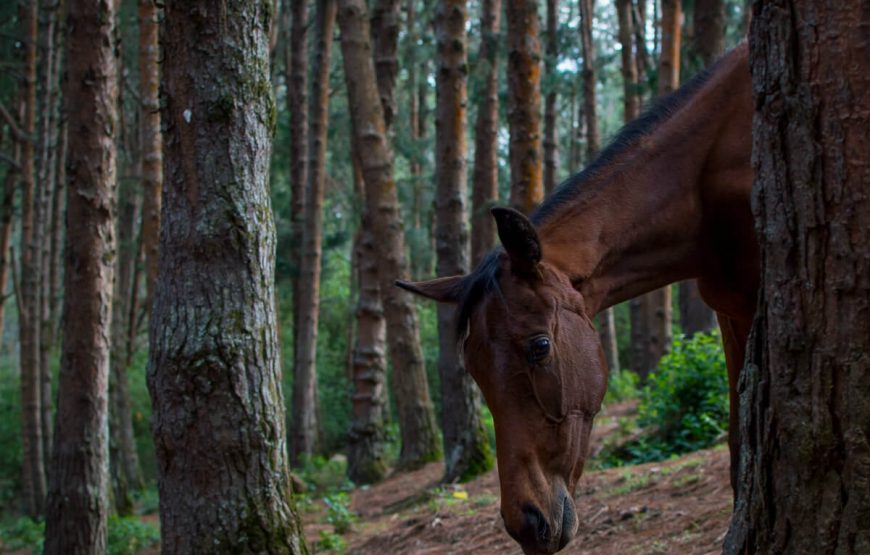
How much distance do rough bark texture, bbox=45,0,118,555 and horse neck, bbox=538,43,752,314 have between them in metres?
4.99

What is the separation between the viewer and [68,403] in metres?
7.93

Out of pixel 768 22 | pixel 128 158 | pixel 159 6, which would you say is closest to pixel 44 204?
pixel 128 158

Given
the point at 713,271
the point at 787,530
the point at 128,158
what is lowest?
the point at 787,530

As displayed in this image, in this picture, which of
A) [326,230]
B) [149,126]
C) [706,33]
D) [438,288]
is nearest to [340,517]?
[438,288]

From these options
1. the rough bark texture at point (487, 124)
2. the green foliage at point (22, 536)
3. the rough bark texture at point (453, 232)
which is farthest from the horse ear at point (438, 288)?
the green foliage at point (22, 536)

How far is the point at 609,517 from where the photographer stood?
6547 mm

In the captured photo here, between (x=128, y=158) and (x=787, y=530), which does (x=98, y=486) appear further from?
(x=128, y=158)

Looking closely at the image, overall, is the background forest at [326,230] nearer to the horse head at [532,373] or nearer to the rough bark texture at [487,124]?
the rough bark texture at [487,124]

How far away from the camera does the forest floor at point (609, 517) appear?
19.0 feet

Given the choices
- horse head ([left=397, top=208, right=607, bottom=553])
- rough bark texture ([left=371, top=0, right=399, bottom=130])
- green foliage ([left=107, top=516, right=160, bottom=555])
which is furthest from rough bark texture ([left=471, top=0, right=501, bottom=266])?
horse head ([left=397, top=208, right=607, bottom=553])

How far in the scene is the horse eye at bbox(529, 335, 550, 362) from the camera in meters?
3.73

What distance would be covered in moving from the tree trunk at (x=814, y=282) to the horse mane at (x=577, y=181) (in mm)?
1473

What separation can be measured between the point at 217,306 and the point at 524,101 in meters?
5.87

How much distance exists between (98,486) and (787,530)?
6.71 m
